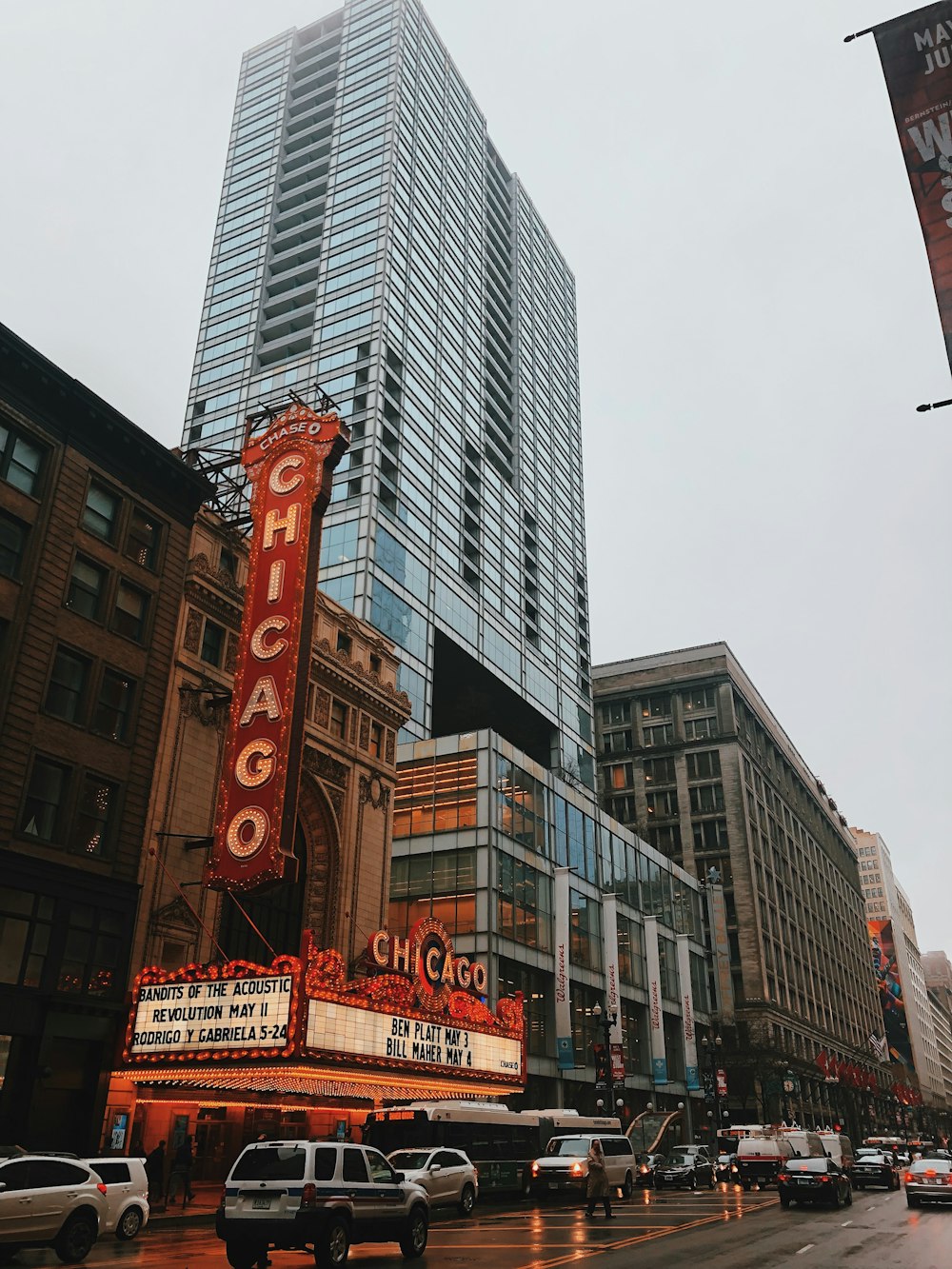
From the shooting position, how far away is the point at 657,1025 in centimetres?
7081

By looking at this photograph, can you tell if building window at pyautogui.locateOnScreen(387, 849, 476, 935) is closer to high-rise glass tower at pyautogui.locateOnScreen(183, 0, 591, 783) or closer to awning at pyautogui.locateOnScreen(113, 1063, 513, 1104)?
high-rise glass tower at pyautogui.locateOnScreen(183, 0, 591, 783)

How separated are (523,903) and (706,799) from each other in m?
63.6

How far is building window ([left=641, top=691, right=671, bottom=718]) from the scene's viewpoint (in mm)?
124875

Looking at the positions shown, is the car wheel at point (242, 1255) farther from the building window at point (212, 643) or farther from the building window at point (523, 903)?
the building window at point (523, 903)

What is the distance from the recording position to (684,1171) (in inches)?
1665

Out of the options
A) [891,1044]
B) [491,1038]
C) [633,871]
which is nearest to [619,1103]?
[633,871]

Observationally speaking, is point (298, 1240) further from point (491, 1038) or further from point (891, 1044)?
point (891, 1044)

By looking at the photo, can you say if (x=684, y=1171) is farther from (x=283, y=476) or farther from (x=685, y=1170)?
(x=283, y=476)

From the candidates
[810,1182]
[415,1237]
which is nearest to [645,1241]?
[415,1237]

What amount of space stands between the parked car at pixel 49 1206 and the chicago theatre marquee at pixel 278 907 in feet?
30.3

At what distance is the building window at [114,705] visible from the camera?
32.6 m

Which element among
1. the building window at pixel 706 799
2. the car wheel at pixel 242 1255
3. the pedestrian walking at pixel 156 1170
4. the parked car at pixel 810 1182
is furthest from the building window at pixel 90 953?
→ the building window at pixel 706 799

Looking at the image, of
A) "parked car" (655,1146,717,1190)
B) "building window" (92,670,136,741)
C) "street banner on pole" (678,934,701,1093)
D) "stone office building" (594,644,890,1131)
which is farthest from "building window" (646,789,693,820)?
"building window" (92,670,136,741)

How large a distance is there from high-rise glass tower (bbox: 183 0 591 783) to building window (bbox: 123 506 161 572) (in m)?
31.9
